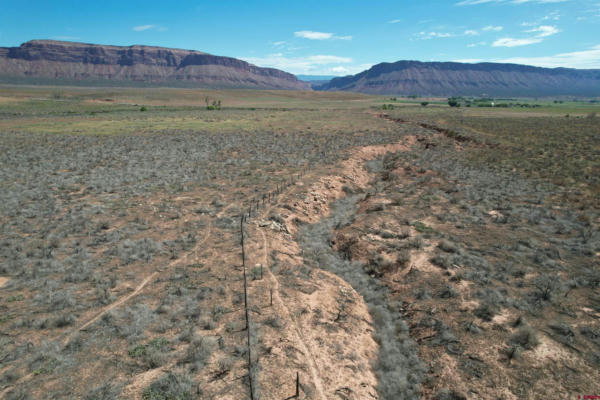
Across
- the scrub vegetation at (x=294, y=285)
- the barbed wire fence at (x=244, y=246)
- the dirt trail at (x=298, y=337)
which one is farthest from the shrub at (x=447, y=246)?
the barbed wire fence at (x=244, y=246)

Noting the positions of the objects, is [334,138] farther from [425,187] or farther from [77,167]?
[77,167]

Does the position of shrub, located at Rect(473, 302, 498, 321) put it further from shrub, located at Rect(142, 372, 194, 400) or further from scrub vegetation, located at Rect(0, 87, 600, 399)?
shrub, located at Rect(142, 372, 194, 400)

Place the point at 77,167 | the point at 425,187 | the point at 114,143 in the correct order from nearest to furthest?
the point at 425,187
the point at 77,167
the point at 114,143

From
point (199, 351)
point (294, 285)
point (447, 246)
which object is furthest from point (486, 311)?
point (199, 351)

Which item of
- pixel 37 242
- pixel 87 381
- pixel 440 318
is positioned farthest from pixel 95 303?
pixel 440 318

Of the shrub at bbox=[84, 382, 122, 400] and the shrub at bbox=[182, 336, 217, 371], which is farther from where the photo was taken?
the shrub at bbox=[182, 336, 217, 371]

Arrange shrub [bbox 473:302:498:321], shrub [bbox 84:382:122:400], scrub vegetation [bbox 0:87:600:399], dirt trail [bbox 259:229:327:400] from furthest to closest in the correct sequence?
shrub [bbox 473:302:498:321], scrub vegetation [bbox 0:87:600:399], dirt trail [bbox 259:229:327:400], shrub [bbox 84:382:122:400]

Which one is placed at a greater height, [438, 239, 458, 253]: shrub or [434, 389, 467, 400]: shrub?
[438, 239, 458, 253]: shrub

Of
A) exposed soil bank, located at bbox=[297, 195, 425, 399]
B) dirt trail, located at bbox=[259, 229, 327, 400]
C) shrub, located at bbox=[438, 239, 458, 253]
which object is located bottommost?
exposed soil bank, located at bbox=[297, 195, 425, 399]

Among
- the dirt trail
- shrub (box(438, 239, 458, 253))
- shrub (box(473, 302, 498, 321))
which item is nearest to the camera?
the dirt trail

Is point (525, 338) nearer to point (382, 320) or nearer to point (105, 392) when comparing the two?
point (382, 320)

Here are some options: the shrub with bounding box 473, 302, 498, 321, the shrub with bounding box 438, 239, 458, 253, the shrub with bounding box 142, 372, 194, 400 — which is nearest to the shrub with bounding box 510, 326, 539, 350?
the shrub with bounding box 473, 302, 498, 321
